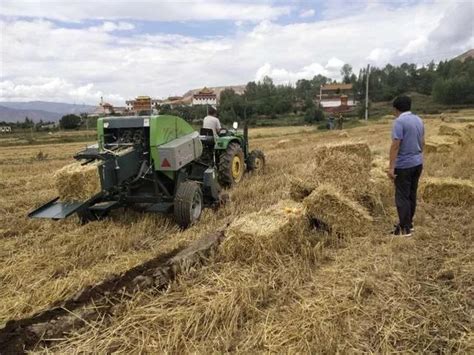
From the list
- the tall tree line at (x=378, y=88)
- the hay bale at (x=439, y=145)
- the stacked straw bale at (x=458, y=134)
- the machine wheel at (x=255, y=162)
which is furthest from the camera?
the tall tree line at (x=378, y=88)

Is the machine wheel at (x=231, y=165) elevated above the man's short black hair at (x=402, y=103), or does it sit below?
below

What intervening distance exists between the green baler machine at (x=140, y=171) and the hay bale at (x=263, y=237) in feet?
5.60

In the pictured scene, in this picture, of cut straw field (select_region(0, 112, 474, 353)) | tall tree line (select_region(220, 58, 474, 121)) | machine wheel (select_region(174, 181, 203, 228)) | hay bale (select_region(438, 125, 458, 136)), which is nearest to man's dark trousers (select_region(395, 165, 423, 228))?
cut straw field (select_region(0, 112, 474, 353))

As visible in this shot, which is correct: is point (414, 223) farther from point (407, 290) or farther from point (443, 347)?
point (443, 347)

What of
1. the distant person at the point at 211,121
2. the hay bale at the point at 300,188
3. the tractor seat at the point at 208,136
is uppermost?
the distant person at the point at 211,121

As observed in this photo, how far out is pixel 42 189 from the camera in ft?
36.6

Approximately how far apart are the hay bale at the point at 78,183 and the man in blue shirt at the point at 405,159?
171 inches

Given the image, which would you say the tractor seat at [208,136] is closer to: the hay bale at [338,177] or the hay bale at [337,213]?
the hay bale at [338,177]

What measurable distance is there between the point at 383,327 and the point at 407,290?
700mm

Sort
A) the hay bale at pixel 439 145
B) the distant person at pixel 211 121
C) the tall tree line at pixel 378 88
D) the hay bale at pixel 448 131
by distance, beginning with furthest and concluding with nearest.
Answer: the tall tree line at pixel 378 88 < the hay bale at pixel 448 131 < the hay bale at pixel 439 145 < the distant person at pixel 211 121

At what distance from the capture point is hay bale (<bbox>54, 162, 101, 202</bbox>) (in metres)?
6.83

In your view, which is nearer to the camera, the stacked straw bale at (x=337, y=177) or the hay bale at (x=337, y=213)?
the hay bale at (x=337, y=213)

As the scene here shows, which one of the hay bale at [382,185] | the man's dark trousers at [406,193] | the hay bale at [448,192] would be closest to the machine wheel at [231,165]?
the hay bale at [382,185]

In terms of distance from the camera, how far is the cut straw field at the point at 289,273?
3.50 meters
